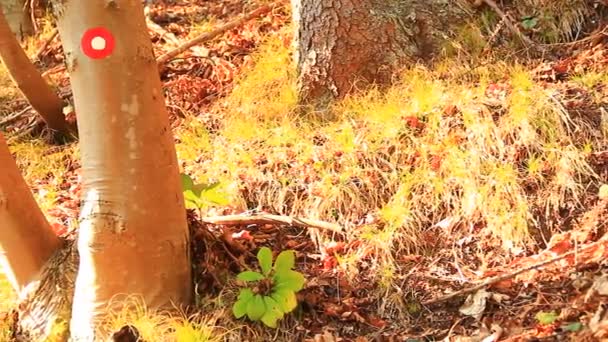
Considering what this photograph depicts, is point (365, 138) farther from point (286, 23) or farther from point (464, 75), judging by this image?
point (286, 23)

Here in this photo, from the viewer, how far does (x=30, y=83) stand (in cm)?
420

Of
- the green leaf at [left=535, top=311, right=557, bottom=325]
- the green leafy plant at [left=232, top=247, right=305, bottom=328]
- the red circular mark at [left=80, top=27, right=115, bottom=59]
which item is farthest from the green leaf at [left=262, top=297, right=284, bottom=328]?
the red circular mark at [left=80, top=27, right=115, bottom=59]

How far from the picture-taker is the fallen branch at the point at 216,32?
15.9ft

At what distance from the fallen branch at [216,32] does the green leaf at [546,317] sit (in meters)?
3.18

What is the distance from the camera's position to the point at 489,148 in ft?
10.6

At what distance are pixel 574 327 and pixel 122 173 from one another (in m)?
1.61

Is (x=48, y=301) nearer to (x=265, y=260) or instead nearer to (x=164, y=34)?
(x=265, y=260)

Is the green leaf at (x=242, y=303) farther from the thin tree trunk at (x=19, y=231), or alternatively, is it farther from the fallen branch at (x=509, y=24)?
the fallen branch at (x=509, y=24)

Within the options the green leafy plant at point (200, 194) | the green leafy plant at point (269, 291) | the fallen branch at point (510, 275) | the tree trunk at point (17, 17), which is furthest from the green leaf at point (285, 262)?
the tree trunk at point (17, 17)

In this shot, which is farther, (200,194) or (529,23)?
(529,23)

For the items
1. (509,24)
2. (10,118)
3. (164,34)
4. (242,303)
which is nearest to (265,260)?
(242,303)

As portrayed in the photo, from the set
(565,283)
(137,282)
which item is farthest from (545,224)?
(137,282)

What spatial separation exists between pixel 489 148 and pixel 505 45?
100 centimetres

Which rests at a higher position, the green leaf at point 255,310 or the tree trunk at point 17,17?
the tree trunk at point 17,17
